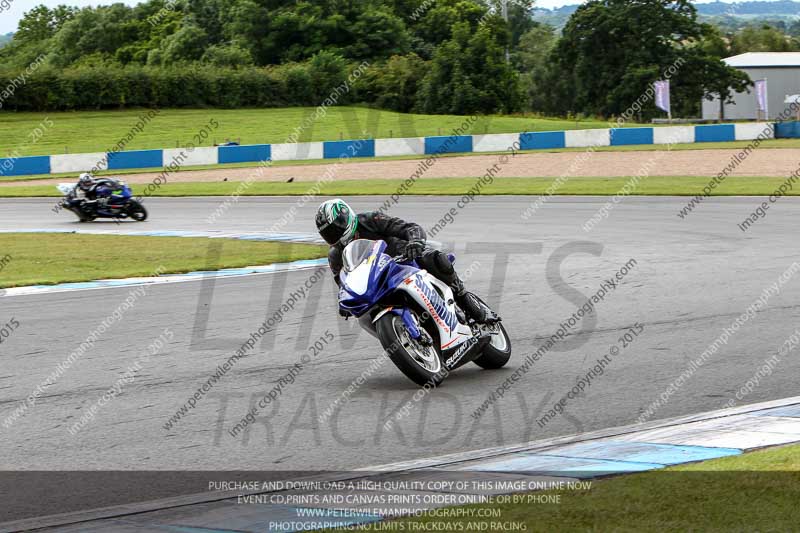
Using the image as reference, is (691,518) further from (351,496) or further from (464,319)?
(464,319)

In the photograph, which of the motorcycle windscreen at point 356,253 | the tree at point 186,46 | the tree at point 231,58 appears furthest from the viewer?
the tree at point 186,46

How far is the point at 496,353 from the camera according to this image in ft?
28.6

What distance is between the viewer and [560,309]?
1148 cm

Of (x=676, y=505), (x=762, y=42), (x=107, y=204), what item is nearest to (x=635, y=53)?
(x=107, y=204)

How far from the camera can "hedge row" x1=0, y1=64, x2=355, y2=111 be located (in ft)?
190

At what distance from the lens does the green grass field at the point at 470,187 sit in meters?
27.0

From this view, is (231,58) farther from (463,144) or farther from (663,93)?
(463,144)

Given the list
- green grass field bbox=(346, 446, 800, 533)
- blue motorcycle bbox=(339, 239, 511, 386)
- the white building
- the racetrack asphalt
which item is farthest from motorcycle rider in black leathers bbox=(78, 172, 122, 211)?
the white building

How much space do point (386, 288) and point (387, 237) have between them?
1.95 ft

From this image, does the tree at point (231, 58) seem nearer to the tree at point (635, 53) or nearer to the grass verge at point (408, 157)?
the tree at point (635, 53)

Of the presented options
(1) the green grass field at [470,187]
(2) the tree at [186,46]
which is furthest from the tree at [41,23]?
(1) the green grass field at [470,187]

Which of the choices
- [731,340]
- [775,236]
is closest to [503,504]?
[731,340]

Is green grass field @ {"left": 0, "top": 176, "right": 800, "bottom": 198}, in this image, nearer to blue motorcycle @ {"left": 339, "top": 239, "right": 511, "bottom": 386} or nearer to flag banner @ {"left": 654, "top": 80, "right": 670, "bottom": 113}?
blue motorcycle @ {"left": 339, "top": 239, "right": 511, "bottom": 386}

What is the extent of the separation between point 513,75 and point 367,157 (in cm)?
2307
